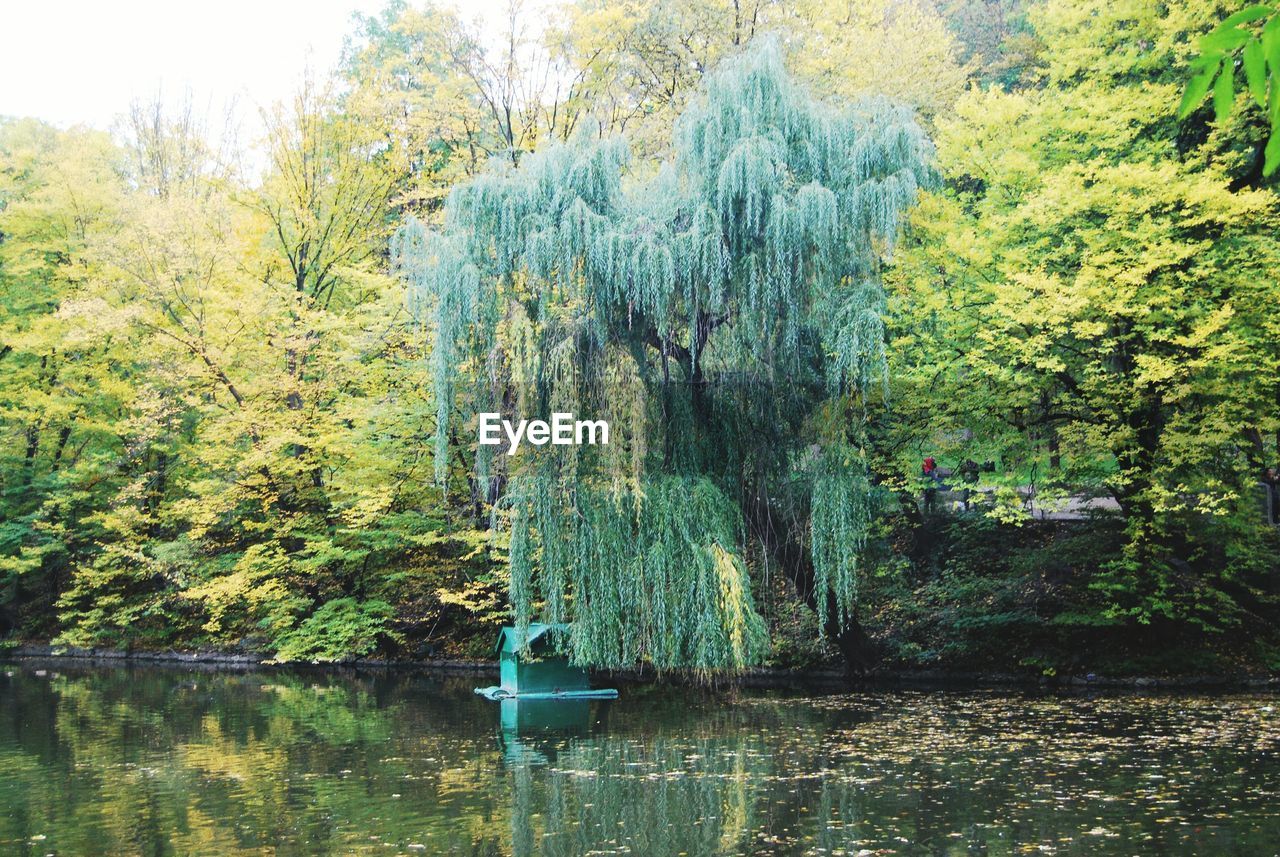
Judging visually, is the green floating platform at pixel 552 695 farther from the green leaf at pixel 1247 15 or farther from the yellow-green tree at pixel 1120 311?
the green leaf at pixel 1247 15

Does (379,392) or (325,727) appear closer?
(325,727)

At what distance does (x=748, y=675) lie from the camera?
19.8 metres

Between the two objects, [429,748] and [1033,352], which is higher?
[1033,352]

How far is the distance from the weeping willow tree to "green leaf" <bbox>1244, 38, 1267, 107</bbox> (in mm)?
12503

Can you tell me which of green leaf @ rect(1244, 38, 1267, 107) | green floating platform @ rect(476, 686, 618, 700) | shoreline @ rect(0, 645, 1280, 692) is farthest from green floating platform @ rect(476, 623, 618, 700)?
green leaf @ rect(1244, 38, 1267, 107)

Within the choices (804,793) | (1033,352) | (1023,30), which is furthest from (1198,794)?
(1023,30)

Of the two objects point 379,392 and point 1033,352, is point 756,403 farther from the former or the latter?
point 379,392

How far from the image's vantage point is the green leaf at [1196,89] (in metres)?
2.30

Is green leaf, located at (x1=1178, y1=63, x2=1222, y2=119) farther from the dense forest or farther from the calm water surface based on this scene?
the dense forest

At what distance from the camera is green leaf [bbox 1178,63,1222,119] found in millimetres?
2299

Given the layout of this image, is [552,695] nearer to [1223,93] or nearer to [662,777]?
[662,777]

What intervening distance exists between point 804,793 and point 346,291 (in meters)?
22.1

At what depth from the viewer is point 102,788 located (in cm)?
1156

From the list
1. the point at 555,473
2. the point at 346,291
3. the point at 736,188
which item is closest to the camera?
the point at 736,188
